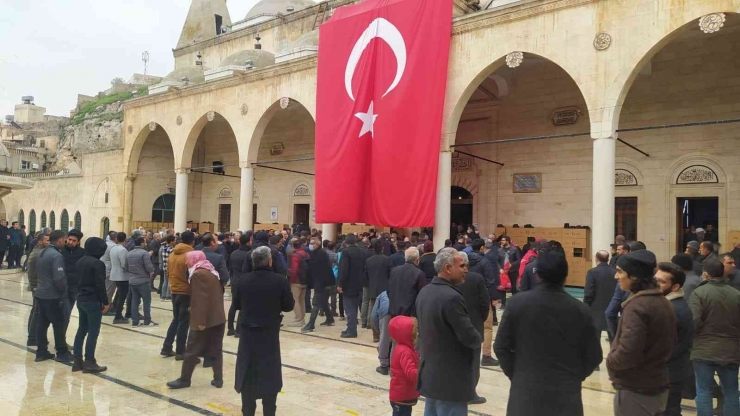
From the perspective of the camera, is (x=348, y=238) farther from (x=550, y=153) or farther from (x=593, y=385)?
(x=550, y=153)

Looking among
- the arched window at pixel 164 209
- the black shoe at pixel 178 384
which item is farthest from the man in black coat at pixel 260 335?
the arched window at pixel 164 209

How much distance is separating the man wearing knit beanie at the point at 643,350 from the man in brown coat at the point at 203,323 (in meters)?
3.69

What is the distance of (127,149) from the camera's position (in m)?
20.7

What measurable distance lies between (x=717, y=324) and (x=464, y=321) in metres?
2.26

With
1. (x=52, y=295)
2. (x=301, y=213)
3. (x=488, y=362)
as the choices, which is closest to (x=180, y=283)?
(x=52, y=295)

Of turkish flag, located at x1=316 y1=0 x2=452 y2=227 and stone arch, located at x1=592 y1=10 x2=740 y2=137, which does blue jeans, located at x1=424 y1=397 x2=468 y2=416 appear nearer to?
stone arch, located at x1=592 y1=10 x2=740 y2=137

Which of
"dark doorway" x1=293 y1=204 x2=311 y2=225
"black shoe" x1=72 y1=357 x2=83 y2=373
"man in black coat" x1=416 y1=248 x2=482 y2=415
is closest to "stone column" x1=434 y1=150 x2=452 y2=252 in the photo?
"black shoe" x1=72 y1=357 x2=83 y2=373

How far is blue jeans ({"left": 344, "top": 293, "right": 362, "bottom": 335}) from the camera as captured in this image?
769cm

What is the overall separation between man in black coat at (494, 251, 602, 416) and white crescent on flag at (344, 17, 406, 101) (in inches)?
392

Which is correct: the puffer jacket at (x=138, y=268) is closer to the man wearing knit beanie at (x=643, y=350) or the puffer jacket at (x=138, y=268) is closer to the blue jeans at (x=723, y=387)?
the man wearing knit beanie at (x=643, y=350)

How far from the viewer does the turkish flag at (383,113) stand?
11961mm

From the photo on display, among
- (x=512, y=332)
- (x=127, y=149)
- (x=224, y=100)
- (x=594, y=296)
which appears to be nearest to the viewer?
(x=512, y=332)

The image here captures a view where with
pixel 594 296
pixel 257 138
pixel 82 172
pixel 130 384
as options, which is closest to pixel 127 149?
pixel 82 172

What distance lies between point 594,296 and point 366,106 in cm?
805
